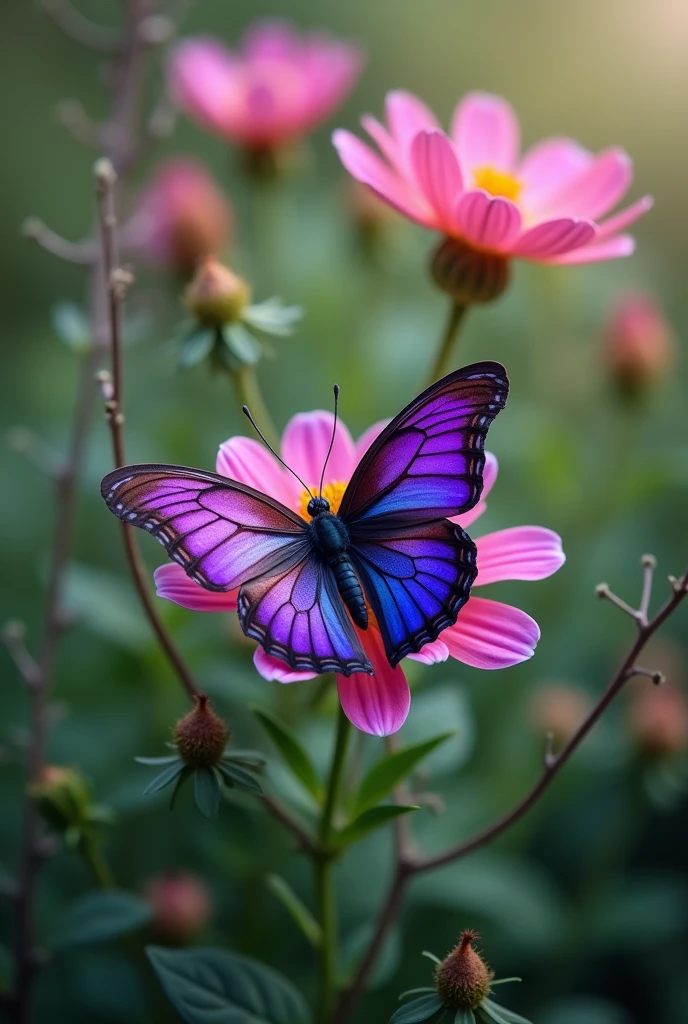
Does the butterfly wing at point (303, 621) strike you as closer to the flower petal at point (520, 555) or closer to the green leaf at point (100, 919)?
the flower petal at point (520, 555)

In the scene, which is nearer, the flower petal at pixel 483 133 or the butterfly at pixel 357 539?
the butterfly at pixel 357 539

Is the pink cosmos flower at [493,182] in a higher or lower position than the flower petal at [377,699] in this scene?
higher

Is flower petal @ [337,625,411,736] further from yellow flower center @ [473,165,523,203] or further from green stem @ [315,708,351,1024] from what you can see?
yellow flower center @ [473,165,523,203]

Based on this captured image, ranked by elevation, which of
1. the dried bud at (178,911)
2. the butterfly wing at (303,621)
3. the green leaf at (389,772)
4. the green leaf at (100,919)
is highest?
the butterfly wing at (303,621)

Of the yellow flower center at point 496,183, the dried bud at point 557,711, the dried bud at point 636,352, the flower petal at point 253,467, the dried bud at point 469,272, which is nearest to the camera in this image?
the flower petal at point 253,467

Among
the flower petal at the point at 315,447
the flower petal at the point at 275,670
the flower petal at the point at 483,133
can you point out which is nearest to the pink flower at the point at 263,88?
the flower petal at the point at 483,133

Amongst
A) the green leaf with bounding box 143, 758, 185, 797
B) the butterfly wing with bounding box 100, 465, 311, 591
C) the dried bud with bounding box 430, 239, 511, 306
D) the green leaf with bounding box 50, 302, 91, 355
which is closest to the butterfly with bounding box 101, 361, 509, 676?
the butterfly wing with bounding box 100, 465, 311, 591

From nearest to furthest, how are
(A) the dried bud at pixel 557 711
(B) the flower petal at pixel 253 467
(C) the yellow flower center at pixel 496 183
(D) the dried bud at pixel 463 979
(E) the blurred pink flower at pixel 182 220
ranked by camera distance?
(D) the dried bud at pixel 463 979 → (B) the flower petal at pixel 253 467 → (C) the yellow flower center at pixel 496 183 → (A) the dried bud at pixel 557 711 → (E) the blurred pink flower at pixel 182 220

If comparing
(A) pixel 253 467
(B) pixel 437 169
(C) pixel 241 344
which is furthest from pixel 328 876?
(B) pixel 437 169
